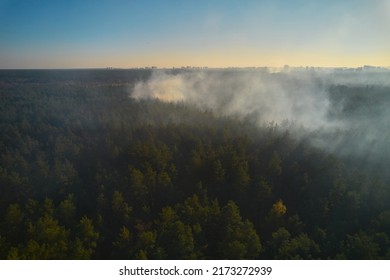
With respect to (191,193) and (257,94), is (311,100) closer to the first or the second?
(257,94)

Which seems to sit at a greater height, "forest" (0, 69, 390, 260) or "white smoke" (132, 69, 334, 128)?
"white smoke" (132, 69, 334, 128)

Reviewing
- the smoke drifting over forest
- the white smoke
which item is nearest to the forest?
the smoke drifting over forest

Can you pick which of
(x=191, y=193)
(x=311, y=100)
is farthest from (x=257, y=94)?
(x=191, y=193)

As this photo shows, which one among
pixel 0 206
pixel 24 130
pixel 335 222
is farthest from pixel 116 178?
pixel 24 130

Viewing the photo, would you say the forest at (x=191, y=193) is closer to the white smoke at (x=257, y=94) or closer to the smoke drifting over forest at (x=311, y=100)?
the smoke drifting over forest at (x=311, y=100)

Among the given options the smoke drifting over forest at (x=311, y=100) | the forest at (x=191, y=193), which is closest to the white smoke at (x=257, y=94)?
the smoke drifting over forest at (x=311, y=100)

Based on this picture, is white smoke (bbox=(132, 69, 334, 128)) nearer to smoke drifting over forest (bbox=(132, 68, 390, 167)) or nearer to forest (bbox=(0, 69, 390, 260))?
smoke drifting over forest (bbox=(132, 68, 390, 167))
